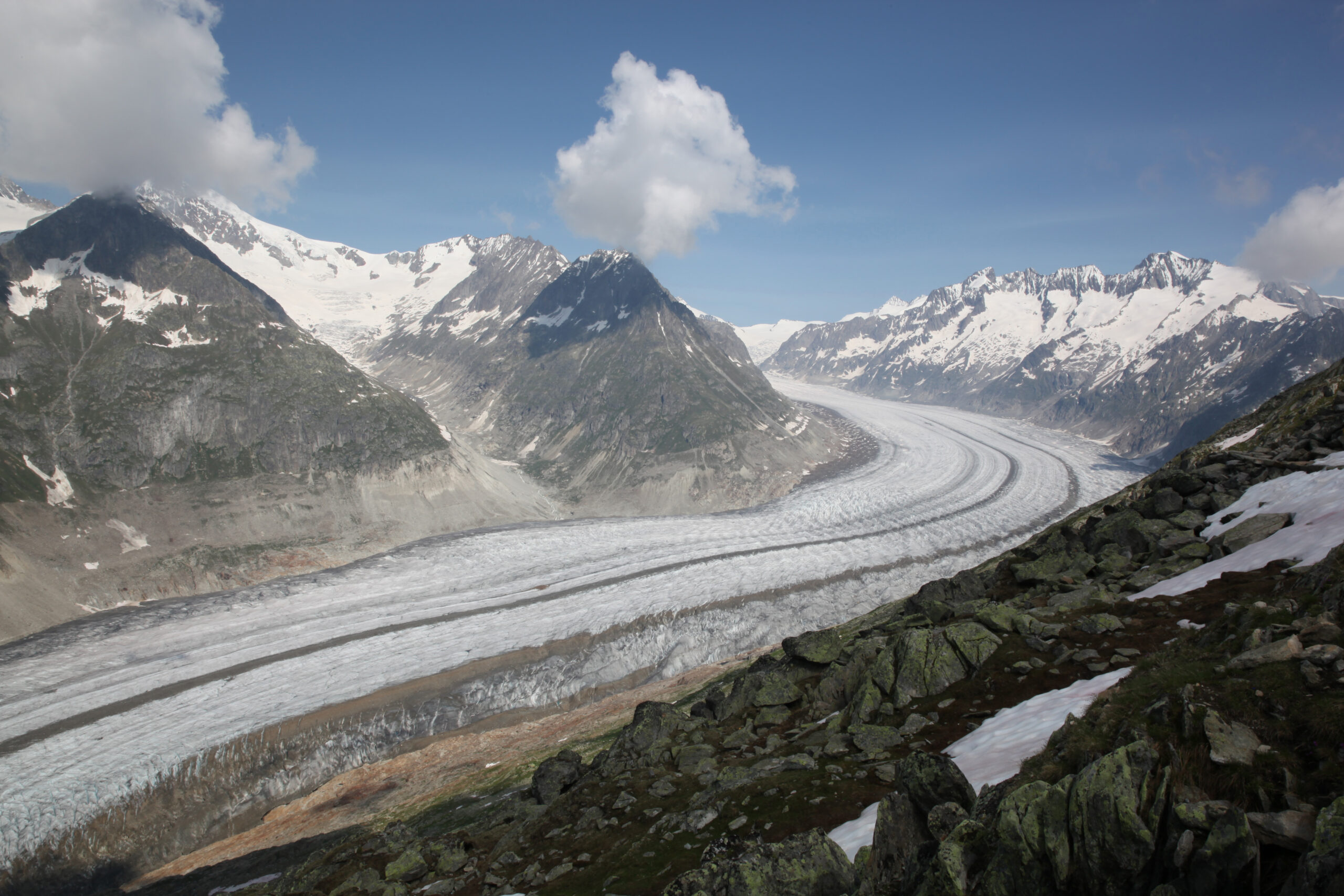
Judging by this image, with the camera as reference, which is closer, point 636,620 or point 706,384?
point 636,620

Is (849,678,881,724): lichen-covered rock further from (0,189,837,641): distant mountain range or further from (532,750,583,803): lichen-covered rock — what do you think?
(0,189,837,641): distant mountain range

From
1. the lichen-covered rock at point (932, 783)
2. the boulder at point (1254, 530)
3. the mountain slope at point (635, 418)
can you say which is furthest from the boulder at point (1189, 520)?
the mountain slope at point (635, 418)

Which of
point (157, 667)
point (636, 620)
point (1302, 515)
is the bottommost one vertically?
point (636, 620)

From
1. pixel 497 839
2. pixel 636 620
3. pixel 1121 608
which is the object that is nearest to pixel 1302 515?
pixel 1121 608

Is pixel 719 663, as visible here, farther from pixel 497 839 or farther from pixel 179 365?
pixel 179 365

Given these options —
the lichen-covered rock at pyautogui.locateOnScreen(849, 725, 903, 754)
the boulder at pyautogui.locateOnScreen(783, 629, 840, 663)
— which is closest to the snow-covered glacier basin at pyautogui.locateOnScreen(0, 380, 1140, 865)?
the boulder at pyautogui.locateOnScreen(783, 629, 840, 663)

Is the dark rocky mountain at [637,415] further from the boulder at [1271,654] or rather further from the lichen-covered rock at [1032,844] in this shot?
the lichen-covered rock at [1032,844]

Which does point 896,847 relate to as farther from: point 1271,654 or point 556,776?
point 556,776
